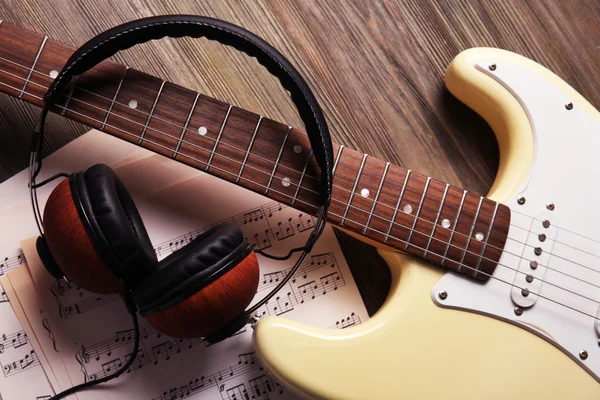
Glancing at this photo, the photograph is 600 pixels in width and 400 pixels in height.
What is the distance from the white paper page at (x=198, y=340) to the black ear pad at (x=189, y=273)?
0.20m

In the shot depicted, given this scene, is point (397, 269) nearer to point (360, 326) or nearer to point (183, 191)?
point (360, 326)

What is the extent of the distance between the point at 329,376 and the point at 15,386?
489 mm

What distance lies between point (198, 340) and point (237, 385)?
0.31 feet

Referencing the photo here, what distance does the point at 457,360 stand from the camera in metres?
0.80

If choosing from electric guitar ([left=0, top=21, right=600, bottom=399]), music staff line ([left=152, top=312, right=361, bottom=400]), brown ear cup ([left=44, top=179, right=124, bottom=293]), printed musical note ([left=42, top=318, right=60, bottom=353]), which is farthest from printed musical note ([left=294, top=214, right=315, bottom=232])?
printed musical note ([left=42, top=318, right=60, bottom=353])

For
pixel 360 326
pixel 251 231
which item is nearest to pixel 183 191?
pixel 251 231

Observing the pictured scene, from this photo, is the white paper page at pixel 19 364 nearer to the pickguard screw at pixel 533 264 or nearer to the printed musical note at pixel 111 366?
the printed musical note at pixel 111 366

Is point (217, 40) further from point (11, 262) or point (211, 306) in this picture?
point (11, 262)

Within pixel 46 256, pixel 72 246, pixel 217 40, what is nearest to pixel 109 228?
pixel 72 246

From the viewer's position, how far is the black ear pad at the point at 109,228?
67 cm

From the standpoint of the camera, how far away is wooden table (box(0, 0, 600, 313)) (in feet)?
3.03

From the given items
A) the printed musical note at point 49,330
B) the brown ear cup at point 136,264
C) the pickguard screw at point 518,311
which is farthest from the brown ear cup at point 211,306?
the pickguard screw at point 518,311

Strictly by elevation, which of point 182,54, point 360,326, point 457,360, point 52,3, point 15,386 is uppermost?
point 52,3

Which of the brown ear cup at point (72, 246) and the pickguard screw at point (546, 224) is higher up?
the brown ear cup at point (72, 246)
